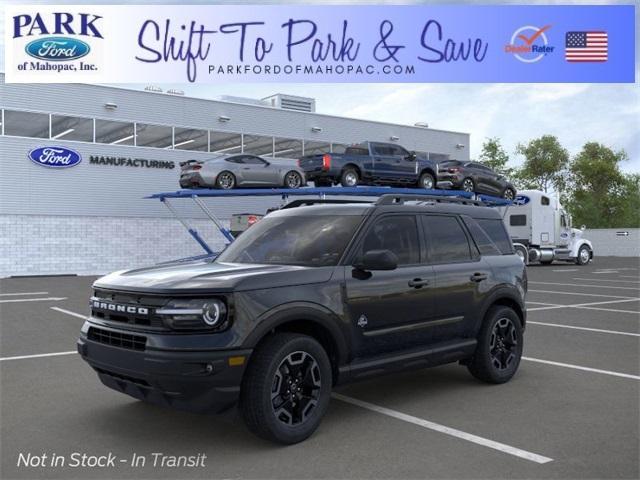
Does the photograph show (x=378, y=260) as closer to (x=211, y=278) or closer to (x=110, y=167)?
(x=211, y=278)

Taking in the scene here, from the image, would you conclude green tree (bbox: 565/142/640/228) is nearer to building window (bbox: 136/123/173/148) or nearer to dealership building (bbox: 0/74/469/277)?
dealership building (bbox: 0/74/469/277)

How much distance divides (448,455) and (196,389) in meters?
1.79

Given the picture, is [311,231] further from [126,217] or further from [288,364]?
[126,217]

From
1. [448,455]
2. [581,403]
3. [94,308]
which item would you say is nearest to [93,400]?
[94,308]

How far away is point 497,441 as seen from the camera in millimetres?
4707

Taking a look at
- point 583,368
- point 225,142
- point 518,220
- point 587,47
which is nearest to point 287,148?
point 225,142

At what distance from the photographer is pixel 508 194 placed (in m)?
28.7

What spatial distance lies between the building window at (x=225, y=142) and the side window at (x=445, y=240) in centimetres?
2699

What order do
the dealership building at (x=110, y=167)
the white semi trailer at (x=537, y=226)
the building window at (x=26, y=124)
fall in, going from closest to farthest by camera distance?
the building window at (x=26, y=124), the dealership building at (x=110, y=167), the white semi trailer at (x=537, y=226)

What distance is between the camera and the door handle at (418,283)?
18.7ft

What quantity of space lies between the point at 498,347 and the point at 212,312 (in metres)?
3.47

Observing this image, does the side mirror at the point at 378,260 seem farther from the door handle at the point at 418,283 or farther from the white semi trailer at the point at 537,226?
the white semi trailer at the point at 537,226

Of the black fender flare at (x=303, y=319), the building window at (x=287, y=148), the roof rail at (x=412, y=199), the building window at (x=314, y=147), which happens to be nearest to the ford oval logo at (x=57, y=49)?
the building window at (x=287, y=148)

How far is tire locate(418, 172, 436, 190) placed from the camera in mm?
25125
